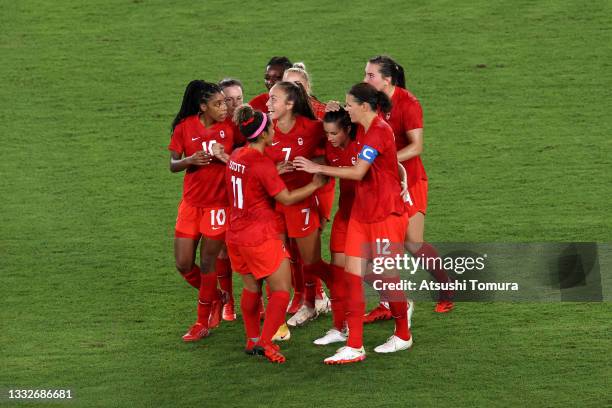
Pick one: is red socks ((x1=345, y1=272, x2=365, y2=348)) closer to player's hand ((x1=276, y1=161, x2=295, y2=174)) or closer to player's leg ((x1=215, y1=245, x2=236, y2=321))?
player's hand ((x1=276, y1=161, x2=295, y2=174))

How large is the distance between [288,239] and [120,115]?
5.15 metres

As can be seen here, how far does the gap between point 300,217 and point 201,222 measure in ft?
2.45

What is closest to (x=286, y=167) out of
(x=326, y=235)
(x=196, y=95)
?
(x=196, y=95)

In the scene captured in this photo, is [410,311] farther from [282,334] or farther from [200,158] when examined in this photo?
[200,158]

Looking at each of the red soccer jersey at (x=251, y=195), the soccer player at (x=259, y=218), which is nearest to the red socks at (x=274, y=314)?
the soccer player at (x=259, y=218)

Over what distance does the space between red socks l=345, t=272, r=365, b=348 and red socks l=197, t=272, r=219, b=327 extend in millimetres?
1174

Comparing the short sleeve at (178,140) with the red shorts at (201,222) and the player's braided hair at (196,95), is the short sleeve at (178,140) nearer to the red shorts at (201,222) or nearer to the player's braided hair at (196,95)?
the player's braided hair at (196,95)

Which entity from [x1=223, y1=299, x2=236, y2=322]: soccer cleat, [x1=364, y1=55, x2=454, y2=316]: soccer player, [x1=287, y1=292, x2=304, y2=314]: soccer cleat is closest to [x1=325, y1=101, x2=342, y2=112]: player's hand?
[x1=364, y1=55, x2=454, y2=316]: soccer player

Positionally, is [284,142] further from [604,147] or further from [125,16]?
[125,16]

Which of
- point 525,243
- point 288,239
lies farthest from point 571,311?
point 288,239

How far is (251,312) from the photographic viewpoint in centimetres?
860

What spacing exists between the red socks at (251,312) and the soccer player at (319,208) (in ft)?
2.74

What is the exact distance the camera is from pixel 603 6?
1559cm

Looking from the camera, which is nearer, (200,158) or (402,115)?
(200,158)
